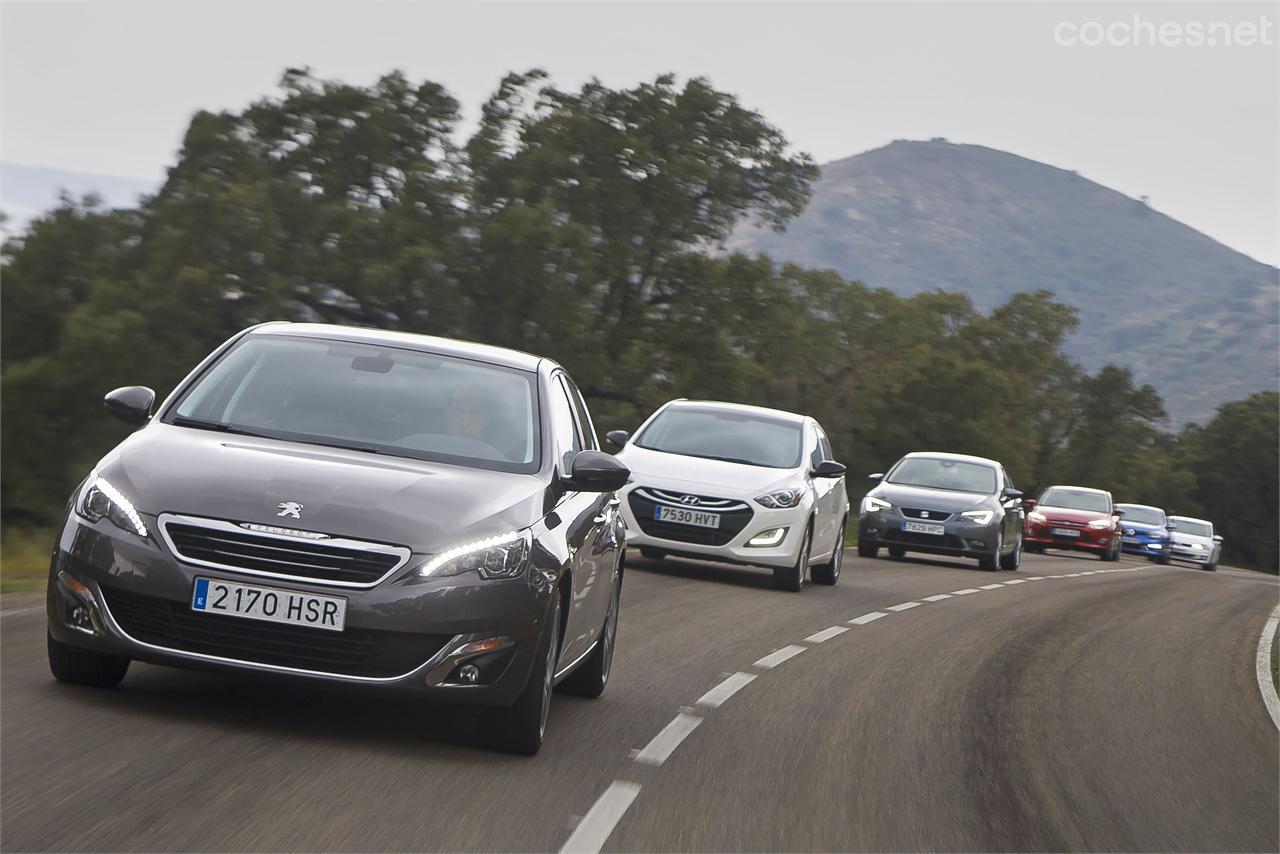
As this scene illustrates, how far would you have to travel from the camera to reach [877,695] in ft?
32.1

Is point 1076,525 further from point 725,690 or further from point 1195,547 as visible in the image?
point 725,690

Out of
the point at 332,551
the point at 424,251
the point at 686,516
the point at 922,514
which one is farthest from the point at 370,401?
the point at 424,251

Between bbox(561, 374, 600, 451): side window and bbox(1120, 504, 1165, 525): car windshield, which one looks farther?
bbox(1120, 504, 1165, 525): car windshield

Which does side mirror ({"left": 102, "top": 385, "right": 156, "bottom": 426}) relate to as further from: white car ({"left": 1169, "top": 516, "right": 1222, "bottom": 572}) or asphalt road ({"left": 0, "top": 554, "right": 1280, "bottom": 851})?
white car ({"left": 1169, "top": 516, "right": 1222, "bottom": 572})

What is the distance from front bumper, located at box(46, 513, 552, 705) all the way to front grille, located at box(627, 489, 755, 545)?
33.1 ft

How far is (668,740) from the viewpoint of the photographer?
24.8 feet

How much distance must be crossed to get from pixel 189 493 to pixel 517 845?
1.88 m

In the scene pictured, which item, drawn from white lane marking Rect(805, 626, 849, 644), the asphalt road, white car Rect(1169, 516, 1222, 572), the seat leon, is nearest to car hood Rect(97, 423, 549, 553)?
the seat leon

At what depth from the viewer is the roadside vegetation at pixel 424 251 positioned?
112 ft

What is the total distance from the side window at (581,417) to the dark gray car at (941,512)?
16.1m

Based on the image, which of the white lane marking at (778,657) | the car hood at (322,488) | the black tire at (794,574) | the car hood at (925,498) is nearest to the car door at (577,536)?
the car hood at (322,488)

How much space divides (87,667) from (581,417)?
278 cm

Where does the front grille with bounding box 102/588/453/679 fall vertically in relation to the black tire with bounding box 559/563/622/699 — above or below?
above

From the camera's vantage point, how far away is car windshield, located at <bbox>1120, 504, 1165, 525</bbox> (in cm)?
4744
